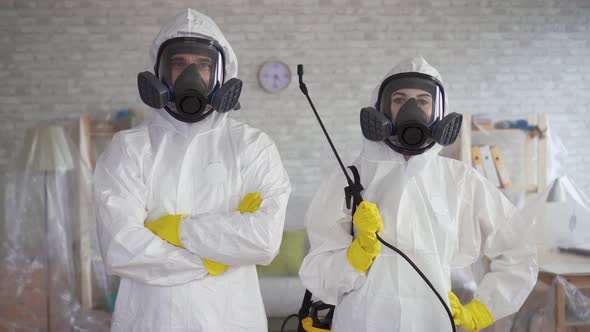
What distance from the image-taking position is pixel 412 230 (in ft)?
5.32

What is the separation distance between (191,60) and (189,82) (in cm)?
11

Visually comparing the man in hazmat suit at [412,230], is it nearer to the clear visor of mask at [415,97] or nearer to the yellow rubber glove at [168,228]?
the clear visor of mask at [415,97]

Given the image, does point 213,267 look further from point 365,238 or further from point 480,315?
point 480,315

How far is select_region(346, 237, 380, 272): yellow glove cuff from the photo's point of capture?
5.09 feet

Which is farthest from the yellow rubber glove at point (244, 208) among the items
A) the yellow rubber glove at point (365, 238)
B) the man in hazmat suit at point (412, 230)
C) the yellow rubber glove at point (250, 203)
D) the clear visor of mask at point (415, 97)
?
the clear visor of mask at point (415, 97)

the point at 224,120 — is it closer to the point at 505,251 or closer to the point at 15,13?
the point at 505,251

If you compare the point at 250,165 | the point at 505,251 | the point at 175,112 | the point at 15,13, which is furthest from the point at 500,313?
the point at 15,13

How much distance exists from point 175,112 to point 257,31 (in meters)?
2.82

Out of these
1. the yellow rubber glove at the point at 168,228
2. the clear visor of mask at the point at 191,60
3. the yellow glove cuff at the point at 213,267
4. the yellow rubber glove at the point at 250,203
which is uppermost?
the clear visor of mask at the point at 191,60

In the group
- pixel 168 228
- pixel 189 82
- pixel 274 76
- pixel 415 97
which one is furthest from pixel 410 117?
pixel 274 76

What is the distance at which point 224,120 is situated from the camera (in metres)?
1.84

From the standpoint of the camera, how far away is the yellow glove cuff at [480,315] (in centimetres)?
166

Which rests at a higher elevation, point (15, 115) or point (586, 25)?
point (586, 25)

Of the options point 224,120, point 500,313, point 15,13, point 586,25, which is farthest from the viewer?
point 586,25
